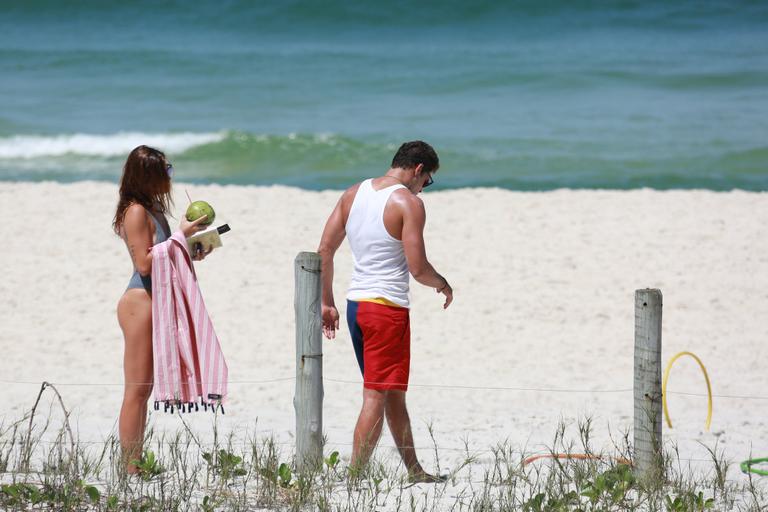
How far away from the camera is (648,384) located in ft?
15.0

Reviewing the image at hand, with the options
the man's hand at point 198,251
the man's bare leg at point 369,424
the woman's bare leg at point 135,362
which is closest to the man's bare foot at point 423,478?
the man's bare leg at point 369,424

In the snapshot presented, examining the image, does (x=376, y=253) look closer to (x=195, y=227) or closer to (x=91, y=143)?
(x=195, y=227)

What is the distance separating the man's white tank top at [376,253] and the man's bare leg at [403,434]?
1.48 feet

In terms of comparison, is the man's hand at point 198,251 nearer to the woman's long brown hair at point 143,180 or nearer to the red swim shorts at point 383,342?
the woman's long brown hair at point 143,180

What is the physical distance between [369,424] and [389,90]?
21921 mm

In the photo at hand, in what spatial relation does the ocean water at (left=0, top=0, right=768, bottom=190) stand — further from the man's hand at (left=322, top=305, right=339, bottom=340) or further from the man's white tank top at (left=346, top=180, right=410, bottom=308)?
the man's white tank top at (left=346, top=180, right=410, bottom=308)

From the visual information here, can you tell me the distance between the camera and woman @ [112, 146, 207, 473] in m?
4.41

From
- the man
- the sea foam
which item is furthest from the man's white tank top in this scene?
the sea foam

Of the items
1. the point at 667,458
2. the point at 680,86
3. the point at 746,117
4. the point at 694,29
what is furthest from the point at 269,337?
the point at 694,29

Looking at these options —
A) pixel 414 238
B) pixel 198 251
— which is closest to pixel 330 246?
pixel 414 238

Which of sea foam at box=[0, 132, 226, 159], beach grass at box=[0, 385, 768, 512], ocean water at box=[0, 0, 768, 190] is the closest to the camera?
beach grass at box=[0, 385, 768, 512]

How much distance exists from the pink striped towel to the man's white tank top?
69cm

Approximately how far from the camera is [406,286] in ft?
15.4

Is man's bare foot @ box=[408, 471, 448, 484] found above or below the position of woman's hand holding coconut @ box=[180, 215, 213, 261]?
below
